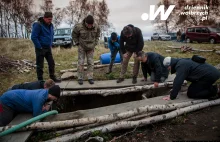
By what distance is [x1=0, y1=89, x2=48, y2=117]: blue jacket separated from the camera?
3.68 metres

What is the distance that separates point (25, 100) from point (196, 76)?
3668mm

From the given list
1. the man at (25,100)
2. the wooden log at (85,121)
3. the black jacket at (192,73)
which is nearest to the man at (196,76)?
the black jacket at (192,73)

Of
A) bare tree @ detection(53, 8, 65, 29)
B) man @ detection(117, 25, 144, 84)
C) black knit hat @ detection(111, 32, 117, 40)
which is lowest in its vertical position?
man @ detection(117, 25, 144, 84)

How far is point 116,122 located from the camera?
12.1 feet

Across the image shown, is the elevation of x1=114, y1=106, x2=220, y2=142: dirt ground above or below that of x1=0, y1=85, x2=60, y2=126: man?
below

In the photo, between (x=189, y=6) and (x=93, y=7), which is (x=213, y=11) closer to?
(x=189, y=6)

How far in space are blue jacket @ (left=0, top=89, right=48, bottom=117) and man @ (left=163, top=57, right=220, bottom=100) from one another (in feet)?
9.13

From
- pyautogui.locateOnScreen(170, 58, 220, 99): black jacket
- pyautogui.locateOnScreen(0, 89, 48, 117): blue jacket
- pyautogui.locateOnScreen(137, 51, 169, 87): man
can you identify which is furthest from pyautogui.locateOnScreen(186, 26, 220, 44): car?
pyautogui.locateOnScreen(0, 89, 48, 117): blue jacket

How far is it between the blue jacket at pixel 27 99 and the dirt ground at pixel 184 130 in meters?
1.54

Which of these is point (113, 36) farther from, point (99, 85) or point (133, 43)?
point (99, 85)

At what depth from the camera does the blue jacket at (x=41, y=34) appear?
5.43 metres

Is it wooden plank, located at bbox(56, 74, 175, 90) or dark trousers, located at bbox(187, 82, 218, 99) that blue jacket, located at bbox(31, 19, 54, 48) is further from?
dark trousers, located at bbox(187, 82, 218, 99)

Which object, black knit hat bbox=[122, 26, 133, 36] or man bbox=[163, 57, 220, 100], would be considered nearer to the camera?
man bbox=[163, 57, 220, 100]

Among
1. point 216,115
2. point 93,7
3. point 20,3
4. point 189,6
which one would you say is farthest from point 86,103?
point 189,6
